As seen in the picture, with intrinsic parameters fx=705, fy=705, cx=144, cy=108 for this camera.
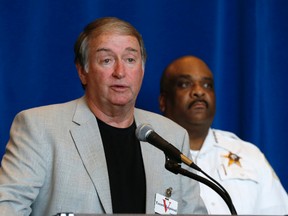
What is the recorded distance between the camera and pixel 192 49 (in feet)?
11.7

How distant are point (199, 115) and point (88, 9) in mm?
728

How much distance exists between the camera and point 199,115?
3262 millimetres

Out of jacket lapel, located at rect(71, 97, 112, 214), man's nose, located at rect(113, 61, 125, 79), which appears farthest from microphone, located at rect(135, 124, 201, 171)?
man's nose, located at rect(113, 61, 125, 79)

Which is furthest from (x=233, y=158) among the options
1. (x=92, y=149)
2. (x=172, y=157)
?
(x=172, y=157)

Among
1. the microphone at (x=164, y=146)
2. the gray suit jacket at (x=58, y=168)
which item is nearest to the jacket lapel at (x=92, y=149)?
the gray suit jacket at (x=58, y=168)

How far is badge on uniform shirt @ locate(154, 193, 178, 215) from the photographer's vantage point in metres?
2.21

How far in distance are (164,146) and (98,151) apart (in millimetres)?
493

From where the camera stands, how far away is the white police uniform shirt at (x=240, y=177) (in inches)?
125

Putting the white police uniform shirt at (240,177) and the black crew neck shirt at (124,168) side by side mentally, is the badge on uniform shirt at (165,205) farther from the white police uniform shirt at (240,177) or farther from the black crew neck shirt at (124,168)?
the white police uniform shirt at (240,177)

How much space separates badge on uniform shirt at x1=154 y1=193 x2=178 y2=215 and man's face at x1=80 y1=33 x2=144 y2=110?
0.35 metres

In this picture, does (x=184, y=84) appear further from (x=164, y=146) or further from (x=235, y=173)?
A: (x=164, y=146)

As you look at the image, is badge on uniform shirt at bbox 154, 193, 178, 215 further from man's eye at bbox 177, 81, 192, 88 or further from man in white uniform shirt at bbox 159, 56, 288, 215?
man's eye at bbox 177, 81, 192, 88

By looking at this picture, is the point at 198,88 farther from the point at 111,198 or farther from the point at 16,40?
the point at 111,198

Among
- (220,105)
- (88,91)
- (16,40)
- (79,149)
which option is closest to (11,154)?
(79,149)
